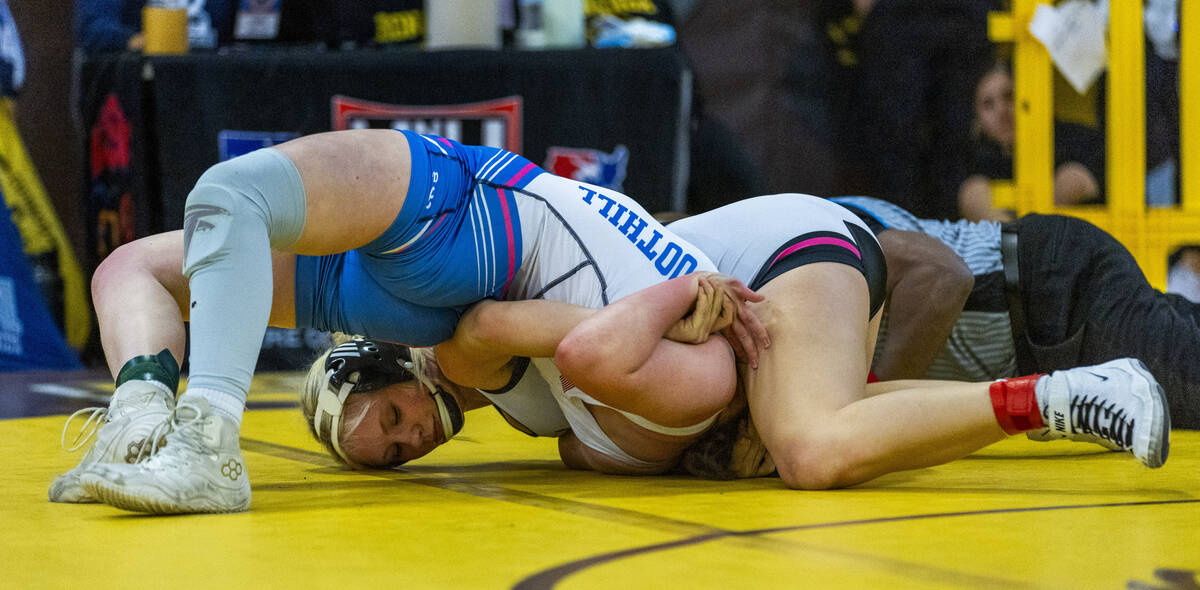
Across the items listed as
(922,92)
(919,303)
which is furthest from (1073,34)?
(919,303)

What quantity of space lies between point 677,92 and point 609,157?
0.29 metres

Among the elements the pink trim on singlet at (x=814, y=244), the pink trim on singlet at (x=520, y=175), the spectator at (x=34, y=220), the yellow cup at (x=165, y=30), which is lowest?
the spectator at (x=34, y=220)

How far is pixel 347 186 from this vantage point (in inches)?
73.6

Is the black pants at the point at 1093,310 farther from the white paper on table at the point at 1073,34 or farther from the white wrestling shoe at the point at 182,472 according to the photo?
the white wrestling shoe at the point at 182,472

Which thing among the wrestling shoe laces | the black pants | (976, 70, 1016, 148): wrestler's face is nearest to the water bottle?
(976, 70, 1016, 148): wrestler's face

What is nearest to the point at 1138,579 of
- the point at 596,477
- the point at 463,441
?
the point at 596,477

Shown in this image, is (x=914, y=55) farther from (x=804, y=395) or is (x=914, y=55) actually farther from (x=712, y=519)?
(x=712, y=519)

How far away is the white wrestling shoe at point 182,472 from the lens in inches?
66.6

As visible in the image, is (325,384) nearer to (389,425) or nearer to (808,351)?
(389,425)

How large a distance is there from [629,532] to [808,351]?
55 cm

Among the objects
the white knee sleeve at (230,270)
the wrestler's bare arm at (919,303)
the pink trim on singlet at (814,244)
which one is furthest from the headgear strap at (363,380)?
A: the wrestler's bare arm at (919,303)

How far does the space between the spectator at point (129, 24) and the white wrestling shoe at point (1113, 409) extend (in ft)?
11.3

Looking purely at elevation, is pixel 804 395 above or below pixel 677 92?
below

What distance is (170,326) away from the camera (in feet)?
6.63
